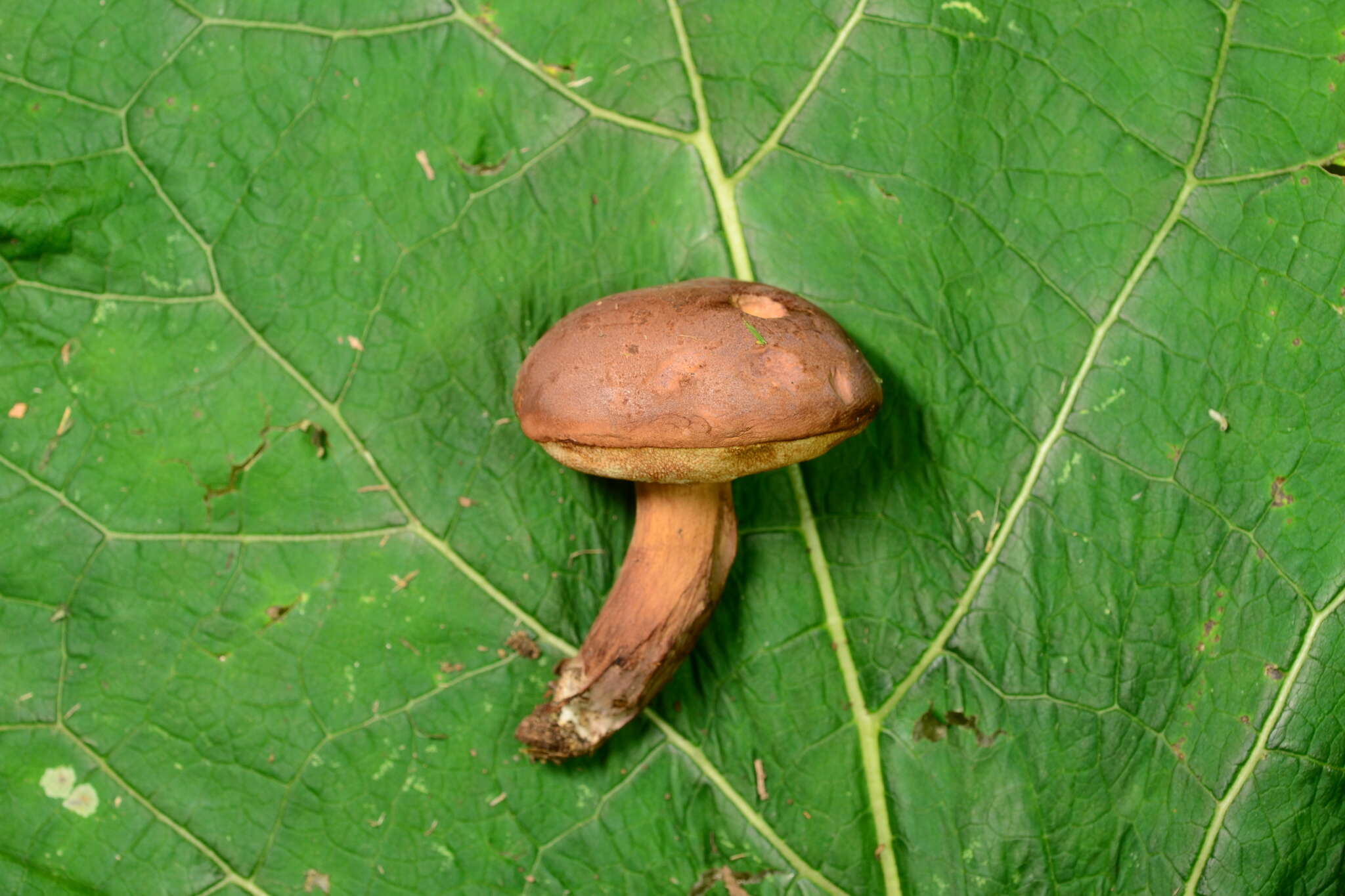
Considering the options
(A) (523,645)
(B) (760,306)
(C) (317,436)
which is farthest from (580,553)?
(B) (760,306)

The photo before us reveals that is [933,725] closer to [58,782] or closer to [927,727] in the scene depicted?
[927,727]

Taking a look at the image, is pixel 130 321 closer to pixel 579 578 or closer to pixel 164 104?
pixel 164 104

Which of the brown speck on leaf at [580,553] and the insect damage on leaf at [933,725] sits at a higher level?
the brown speck on leaf at [580,553]

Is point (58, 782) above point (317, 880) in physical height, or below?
above

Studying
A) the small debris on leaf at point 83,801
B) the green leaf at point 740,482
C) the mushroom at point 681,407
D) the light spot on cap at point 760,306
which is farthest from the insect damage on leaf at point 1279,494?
the small debris on leaf at point 83,801

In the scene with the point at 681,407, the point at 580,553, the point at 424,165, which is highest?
the point at 424,165

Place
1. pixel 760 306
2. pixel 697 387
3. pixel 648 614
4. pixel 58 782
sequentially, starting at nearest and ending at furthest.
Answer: pixel 697 387 < pixel 760 306 < pixel 648 614 < pixel 58 782

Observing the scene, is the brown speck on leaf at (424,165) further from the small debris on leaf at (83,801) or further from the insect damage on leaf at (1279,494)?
the insect damage on leaf at (1279,494)
